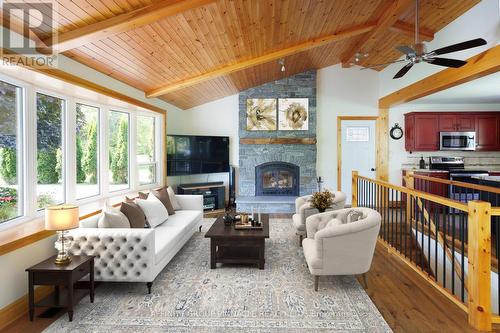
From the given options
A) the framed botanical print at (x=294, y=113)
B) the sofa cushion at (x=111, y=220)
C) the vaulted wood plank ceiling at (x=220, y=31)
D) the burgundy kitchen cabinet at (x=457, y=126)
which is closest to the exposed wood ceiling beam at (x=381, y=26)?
the vaulted wood plank ceiling at (x=220, y=31)

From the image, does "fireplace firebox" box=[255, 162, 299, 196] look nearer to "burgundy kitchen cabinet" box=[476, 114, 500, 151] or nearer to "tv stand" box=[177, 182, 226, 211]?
"tv stand" box=[177, 182, 226, 211]

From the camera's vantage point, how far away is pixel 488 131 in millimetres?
7152

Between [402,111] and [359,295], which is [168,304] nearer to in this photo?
[359,295]

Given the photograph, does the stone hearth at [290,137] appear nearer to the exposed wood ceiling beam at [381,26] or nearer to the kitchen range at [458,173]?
the exposed wood ceiling beam at [381,26]

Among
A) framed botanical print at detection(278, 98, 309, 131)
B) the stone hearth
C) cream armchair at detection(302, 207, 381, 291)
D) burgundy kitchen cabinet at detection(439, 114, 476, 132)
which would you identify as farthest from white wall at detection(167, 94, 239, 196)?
burgundy kitchen cabinet at detection(439, 114, 476, 132)

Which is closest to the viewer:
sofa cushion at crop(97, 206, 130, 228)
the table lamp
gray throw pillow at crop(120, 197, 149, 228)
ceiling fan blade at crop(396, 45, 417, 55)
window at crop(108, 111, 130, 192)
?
the table lamp

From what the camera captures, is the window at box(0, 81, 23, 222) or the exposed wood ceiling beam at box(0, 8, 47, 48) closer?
the exposed wood ceiling beam at box(0, 8, 47, 48)

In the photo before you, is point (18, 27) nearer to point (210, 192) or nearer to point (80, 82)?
point (80, 82)

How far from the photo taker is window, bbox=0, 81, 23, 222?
2.91m

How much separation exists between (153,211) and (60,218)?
1.48 m

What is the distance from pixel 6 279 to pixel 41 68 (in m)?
1.98

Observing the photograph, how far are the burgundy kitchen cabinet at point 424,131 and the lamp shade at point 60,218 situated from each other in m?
7.42

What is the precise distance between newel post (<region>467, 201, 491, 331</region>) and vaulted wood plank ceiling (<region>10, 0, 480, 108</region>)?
122 inches

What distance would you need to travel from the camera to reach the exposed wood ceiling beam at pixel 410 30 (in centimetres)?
509
